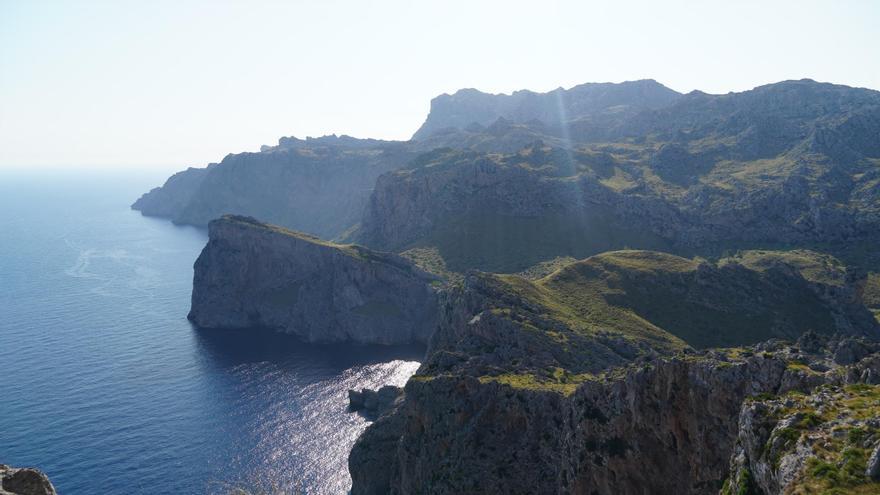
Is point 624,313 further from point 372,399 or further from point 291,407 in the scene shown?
point 291,407

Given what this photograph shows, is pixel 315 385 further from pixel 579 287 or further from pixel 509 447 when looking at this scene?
pixel 509 447

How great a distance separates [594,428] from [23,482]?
5622 cm

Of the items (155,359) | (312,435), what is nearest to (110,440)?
(312,435)

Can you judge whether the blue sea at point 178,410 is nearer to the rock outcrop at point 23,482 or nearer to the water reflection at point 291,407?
the water reflection at point 291,407

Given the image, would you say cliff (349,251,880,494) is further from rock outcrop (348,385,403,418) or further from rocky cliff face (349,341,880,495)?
rock outcrop (348,385,403,418)

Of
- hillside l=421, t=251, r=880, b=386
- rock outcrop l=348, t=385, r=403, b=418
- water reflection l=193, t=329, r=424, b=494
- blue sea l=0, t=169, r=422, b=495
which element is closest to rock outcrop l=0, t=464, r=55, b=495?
hillside l=421, t=251, r=880, b=386

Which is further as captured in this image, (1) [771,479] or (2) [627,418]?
(2) [627,418]

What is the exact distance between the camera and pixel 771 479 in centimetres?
3266

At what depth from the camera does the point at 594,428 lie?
225ft

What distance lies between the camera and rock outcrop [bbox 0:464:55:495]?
2959 centimetres

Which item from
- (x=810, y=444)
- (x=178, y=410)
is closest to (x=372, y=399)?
(x=178, y=410)

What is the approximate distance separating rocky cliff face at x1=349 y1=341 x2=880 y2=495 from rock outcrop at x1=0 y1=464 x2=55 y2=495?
39893 mm

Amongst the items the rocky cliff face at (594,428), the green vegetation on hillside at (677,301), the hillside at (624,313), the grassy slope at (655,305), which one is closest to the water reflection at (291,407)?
the rocky cliff face at (594,428)

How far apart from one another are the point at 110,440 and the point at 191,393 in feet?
100
